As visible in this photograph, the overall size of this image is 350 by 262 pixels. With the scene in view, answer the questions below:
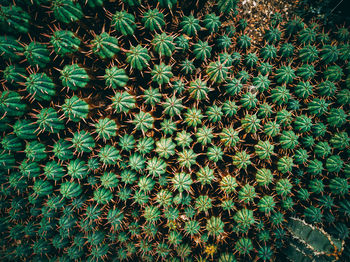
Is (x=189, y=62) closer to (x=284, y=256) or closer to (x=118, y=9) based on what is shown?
(x=118, y=9)

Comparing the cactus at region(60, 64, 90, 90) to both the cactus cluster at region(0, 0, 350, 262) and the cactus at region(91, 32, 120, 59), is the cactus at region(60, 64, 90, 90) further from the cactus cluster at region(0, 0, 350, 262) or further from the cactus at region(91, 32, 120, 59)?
the cactus at region(91, 32, 120, 59)

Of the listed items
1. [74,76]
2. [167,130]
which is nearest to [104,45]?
[74,76]

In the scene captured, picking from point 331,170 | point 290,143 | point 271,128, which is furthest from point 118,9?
point 331,170

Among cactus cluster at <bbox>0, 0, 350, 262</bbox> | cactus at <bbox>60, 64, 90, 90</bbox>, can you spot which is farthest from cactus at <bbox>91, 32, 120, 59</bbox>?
cactus at <bbox>60, 64, 90, 90</bbox>

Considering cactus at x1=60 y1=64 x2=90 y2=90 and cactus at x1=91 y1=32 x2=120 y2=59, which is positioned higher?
cactus at x1=91 y1=32 x2=120 y2=59

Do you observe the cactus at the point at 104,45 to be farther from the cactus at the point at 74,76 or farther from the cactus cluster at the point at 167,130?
the cactus at the point at 74,76

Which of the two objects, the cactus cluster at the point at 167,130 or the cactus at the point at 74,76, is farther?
the cactus cluster at the point at 167,130

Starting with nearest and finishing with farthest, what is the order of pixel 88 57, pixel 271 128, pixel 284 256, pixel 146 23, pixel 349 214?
pixel 146 23 → pixel 88 57 → pixel 271 128 → pixel 349 214 → pixel 284 256

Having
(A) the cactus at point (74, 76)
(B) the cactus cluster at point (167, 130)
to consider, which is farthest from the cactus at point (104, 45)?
(A) the cactus at point (74, 76)

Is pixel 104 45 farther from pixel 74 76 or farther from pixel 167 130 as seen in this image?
pixel 167 130
